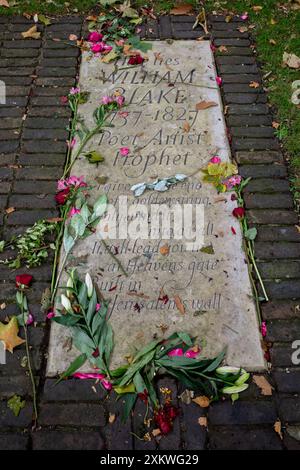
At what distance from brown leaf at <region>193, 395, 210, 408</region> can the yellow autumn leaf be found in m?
0.99

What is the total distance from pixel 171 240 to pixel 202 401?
1.01m

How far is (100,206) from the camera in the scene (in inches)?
118

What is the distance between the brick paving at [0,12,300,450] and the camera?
88.7 inches

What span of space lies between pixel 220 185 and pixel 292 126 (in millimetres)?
881

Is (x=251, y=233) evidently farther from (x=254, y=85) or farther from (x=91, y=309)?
(x=254, y=85)

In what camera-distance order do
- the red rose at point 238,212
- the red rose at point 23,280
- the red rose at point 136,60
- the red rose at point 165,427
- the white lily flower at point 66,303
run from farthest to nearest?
the red rose at point 136,60
the red rose at point 238,212
the red rose at point 23,280
the white lily flower at point 66,303
the red rose at point 165,427

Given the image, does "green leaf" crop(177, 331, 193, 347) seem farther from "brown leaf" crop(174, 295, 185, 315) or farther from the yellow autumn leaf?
the yellow autumn leaf

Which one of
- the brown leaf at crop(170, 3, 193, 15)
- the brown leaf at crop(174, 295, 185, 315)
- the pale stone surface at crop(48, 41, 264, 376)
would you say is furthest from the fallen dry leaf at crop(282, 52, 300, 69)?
the brown leaf at crop(174, 295, 185, 315)

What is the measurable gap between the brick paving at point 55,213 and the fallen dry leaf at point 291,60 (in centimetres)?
26

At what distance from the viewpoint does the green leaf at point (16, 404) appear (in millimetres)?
2293

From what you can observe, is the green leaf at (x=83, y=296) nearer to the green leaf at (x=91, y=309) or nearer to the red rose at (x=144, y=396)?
the green leaf at (x=91, y=309)

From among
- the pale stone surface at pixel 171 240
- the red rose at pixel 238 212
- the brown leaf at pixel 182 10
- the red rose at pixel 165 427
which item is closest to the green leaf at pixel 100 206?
the pale stone surface at pixel 171 240

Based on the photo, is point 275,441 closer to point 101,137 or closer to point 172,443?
point 172,443
